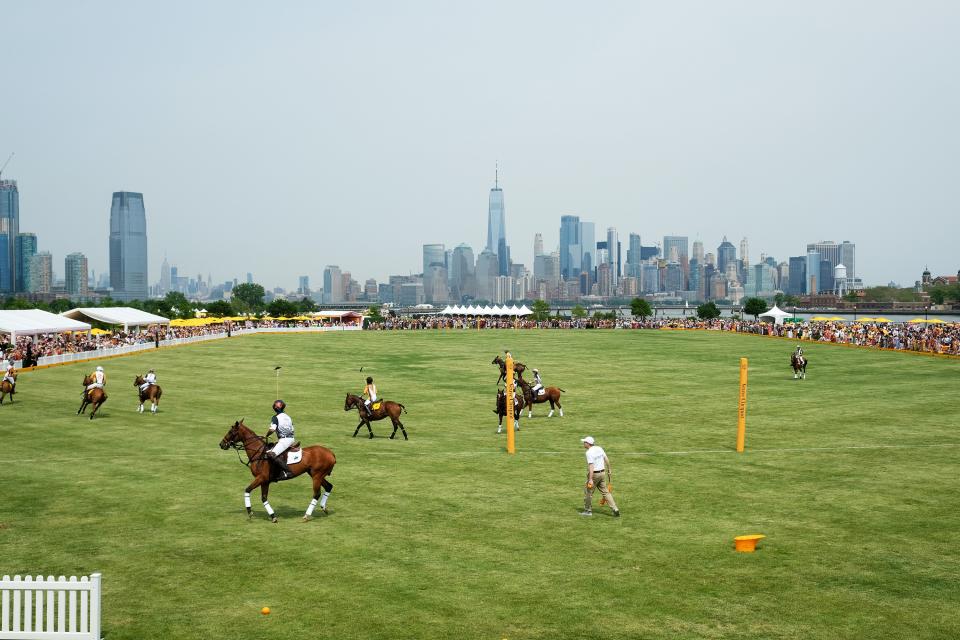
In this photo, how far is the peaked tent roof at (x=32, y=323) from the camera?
59.0 metres

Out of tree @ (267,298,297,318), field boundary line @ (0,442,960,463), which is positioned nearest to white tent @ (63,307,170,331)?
field boundary line @ (0,442,960,463)

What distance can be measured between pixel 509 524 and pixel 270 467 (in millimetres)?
4932

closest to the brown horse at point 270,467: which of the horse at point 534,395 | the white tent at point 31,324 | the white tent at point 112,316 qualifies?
the horse at point 534,395

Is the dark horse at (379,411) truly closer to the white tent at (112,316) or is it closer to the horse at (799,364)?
the horse at (799,364)

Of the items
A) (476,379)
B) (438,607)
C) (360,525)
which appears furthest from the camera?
(476,379)

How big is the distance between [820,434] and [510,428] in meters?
10.8

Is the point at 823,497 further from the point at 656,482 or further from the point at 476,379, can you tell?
the point at 476,379

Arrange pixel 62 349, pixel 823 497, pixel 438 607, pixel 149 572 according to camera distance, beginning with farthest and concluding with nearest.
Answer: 1. pixel 62 349
2. pixel 823 497
3. pixel 149 572
4. pixel 438 607

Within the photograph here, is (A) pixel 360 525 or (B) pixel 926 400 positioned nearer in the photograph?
(A) pixel 360 525

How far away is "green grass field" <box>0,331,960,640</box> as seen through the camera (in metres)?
11.8

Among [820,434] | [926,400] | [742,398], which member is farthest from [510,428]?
[926,400]

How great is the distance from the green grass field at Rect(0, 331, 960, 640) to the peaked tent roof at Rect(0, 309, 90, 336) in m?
29.0

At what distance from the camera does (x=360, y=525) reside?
16.2 metres

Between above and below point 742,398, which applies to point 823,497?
below
